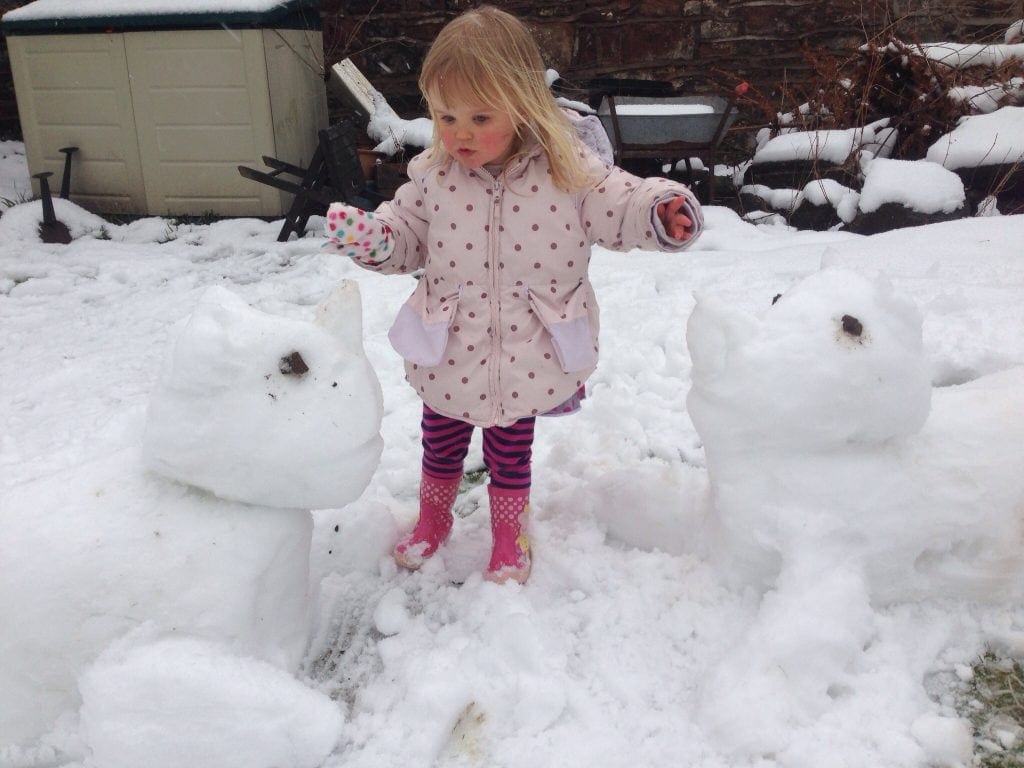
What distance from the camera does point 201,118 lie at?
575 cm

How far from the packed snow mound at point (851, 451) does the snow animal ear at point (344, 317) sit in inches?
27.4

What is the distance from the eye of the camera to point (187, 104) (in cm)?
574

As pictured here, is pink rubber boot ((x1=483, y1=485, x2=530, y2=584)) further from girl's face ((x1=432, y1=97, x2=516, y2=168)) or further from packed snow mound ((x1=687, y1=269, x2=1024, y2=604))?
girl's face ((x1=432, y1=97, x2=516, y2=168))

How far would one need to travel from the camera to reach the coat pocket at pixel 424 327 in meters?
1.90

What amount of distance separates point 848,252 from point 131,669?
3338mm

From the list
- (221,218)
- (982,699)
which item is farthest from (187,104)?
(982,699)

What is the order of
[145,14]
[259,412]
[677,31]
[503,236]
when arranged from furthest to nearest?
[677,31]
[145,14]
[503,236]
[259,412]

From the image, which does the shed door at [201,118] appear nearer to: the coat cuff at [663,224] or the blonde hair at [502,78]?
the blonde hair at [502,78]

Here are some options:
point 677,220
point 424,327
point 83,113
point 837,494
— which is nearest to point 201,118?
point 83,113

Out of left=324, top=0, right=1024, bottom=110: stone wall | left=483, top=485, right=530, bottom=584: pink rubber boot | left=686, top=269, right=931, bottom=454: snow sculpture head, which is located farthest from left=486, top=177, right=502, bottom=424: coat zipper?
left=324, top=0, right=1024, bottom=110: stone wall

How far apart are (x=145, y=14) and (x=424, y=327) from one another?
4942mm

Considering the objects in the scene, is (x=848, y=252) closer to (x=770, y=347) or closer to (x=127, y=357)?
(x=770, y=347)

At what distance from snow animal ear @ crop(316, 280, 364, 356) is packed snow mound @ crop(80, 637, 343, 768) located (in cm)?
61

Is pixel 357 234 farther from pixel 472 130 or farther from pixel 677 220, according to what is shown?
pixel 677 220
